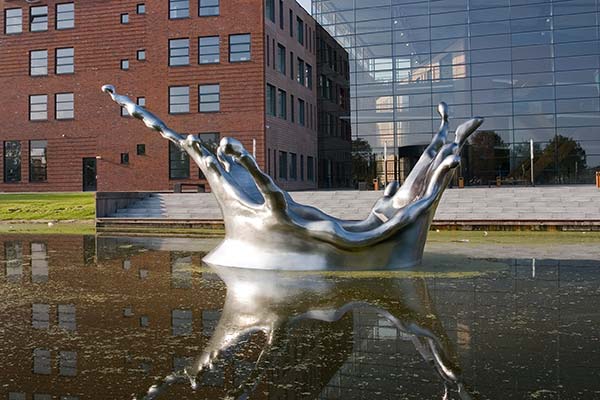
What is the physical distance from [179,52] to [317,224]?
34656mm

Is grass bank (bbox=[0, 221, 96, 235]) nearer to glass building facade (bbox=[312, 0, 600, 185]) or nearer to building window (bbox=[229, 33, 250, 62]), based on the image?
building window (bbox=[229, 33, 250, 62])

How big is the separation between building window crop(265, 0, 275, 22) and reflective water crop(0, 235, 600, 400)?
34.0 metres

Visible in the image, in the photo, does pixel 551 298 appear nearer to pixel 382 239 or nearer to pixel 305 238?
pixel 382 239

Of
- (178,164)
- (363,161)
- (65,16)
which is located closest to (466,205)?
(178,164)

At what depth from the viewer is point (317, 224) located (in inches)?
364

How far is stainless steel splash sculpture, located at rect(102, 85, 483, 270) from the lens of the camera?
9297 millimetres

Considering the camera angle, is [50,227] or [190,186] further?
[190,186]

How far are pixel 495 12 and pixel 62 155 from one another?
3302 cm

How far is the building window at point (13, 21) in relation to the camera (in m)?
45.5

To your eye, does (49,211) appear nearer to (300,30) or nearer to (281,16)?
(281,16)

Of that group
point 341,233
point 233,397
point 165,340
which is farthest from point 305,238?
point 233,397

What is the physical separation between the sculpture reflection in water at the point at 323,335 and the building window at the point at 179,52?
34850 mm

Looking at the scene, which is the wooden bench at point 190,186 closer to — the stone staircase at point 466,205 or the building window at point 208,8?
the stone staircase at point 466,205

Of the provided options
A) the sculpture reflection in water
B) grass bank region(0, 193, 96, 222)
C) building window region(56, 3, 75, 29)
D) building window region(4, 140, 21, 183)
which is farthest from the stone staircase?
building window region(56, 3, 75, 29)
